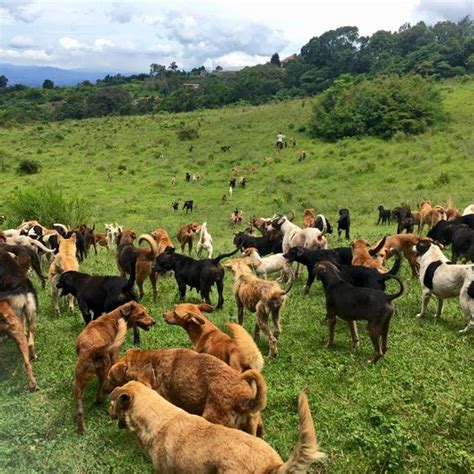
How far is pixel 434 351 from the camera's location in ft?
27.0

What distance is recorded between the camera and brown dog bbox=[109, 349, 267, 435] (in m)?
5.36

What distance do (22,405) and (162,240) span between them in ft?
23.2

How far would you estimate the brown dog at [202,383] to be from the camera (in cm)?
536

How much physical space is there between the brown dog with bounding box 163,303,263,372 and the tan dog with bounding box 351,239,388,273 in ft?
14.8

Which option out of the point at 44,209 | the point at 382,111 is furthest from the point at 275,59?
the point at 44,209

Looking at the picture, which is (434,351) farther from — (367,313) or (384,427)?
(384,427)

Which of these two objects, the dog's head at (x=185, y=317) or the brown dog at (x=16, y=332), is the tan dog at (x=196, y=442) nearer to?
the dog's head at (x=185, y=317)

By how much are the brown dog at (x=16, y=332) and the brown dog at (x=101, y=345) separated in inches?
40.2

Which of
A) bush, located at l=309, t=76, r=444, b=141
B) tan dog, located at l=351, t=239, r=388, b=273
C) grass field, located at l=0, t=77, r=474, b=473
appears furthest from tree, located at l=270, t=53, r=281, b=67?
tan dog, located at l=351, t=239, r=388, b=273

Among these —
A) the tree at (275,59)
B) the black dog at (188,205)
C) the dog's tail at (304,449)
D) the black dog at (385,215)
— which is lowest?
the black dog at (188,205)

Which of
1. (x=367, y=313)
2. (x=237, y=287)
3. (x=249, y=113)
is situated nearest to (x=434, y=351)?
(x=367, y=313)

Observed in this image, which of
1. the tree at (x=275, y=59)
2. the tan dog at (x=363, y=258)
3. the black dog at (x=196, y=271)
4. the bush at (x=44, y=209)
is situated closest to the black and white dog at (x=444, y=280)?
the tan dog at (x=363, y=258)

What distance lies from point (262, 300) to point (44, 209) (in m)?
16.4

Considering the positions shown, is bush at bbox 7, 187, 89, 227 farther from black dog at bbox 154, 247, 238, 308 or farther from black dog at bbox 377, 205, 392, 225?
black dog at bbox 377, 205, 392, 225
